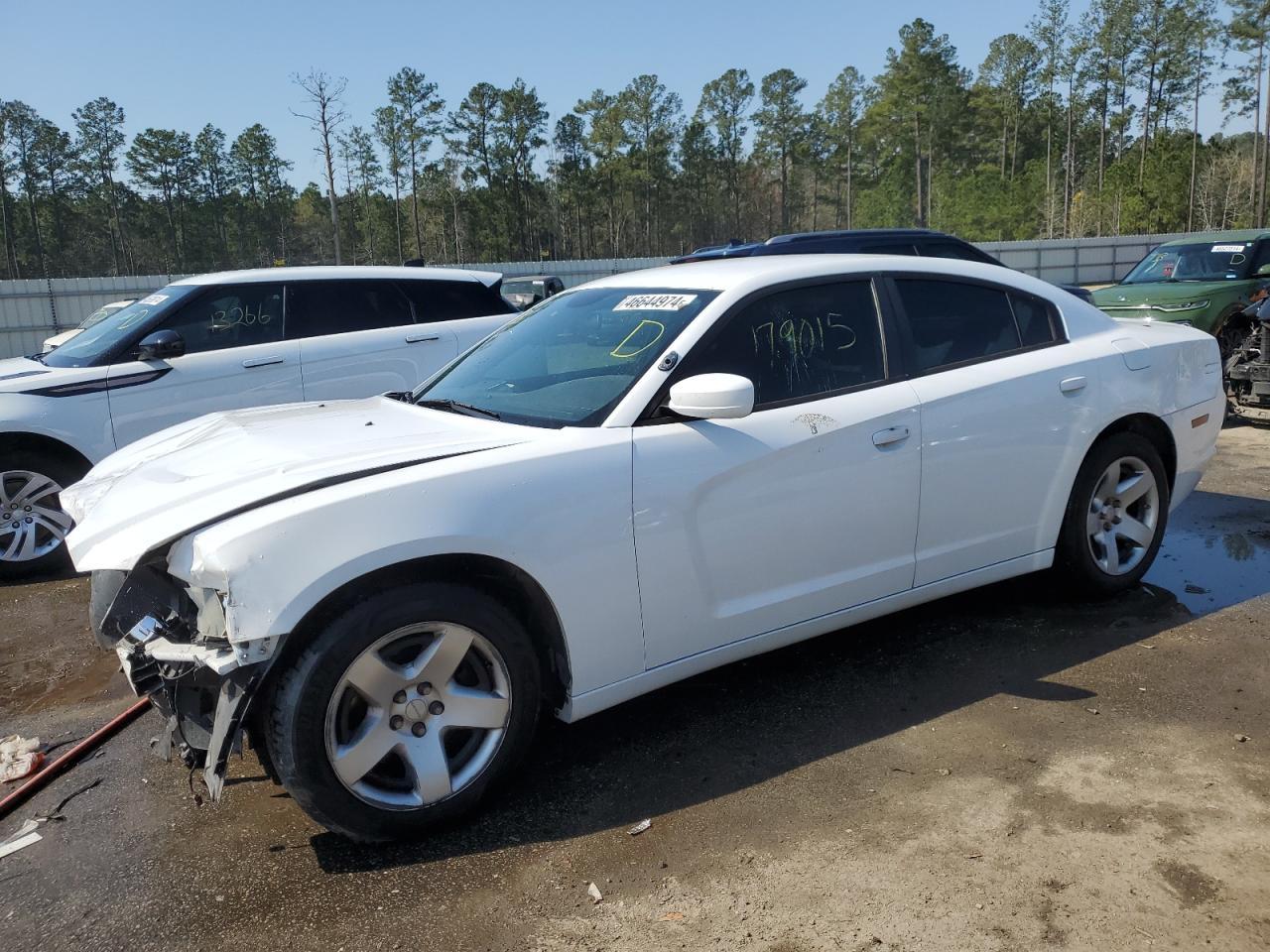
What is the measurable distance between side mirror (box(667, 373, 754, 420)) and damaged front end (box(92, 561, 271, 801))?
4.93ft

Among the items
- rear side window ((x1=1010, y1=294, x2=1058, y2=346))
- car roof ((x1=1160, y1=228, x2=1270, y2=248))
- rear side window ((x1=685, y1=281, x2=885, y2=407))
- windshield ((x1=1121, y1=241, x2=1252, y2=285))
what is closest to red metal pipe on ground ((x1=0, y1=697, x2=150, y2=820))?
rear side window ((x1=685, y1=281, x2=885, y2=407))

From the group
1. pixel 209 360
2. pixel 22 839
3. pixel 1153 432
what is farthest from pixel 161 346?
pixel 1153 432

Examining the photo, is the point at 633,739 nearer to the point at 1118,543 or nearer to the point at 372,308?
the point at 1118,543

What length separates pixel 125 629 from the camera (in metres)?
3.04

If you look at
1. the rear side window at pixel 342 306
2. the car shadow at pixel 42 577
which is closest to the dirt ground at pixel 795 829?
the car shadow at pixel 42 577

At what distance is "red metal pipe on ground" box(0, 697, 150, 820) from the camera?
346 centimetres

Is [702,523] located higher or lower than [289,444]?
lower

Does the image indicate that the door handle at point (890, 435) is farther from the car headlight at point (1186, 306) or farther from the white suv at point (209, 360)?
the car headlight at point (1186, 306)

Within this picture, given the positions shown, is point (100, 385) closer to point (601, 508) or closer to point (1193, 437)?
point (601, 508)

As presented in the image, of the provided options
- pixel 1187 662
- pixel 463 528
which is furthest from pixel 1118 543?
pixel 463 528

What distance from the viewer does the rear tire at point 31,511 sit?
6.38 metres

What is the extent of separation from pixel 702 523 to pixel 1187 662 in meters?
2.30

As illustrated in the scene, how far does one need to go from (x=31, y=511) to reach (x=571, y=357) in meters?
4.56

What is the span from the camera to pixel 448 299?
7816 mm
